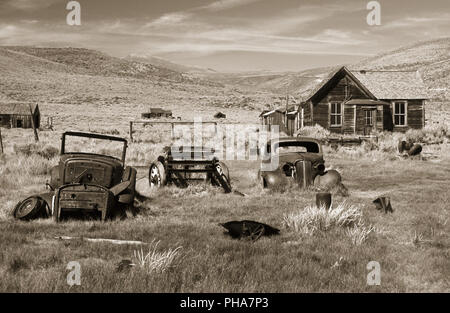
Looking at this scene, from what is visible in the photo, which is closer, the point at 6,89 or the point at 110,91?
the point at 6,89

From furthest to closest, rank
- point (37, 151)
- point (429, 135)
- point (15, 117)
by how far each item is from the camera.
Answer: point (15, 117)
point (429, 135)
point (37, 151)

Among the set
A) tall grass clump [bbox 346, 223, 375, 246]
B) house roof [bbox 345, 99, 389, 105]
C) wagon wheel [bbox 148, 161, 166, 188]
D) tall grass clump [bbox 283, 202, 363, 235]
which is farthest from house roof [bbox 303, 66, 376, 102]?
tall grass clump [bbox 346, 223, 375, 246]

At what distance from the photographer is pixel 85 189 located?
325 inches

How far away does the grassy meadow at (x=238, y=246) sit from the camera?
509cm

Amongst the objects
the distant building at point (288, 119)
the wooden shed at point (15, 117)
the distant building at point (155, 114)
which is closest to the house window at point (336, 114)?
the distant building at point (288, 119)

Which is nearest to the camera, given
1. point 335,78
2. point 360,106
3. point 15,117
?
point 360,106

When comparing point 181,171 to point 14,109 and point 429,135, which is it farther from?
point 14,109

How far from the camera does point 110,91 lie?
99.8 m

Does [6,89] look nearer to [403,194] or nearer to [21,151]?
[21,151]

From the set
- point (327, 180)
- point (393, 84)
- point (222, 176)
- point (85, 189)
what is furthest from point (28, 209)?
point (393, 84)

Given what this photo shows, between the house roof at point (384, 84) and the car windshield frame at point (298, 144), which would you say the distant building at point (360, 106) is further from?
the car windshield frame at point (298, 144)

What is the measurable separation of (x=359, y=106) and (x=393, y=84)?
13.9ft
